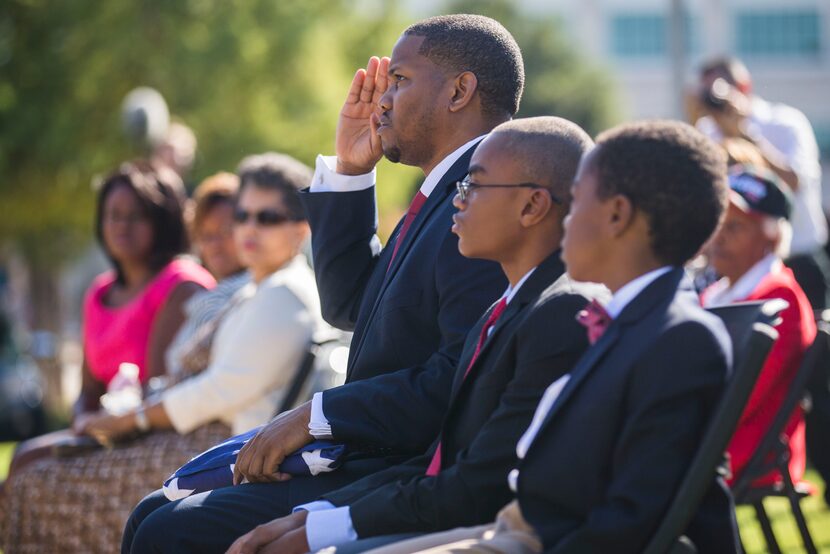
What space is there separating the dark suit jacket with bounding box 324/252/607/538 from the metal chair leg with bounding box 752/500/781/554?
1911 millimetres

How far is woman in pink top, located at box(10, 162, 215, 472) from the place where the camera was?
709cm

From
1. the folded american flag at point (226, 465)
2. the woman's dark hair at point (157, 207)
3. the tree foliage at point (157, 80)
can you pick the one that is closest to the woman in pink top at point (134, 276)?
the woman's dark hair at point (157, 207)

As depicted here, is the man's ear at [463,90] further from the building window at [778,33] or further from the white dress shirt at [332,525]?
the building window at [778,33]

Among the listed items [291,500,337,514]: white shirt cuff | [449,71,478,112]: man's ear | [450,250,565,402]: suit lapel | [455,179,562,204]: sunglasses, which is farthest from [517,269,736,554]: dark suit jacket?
[449,71,478,112]: man's ear

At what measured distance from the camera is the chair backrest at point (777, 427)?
4.81 metres

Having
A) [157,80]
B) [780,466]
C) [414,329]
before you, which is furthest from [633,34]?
[414,329]

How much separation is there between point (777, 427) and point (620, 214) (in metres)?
2.13

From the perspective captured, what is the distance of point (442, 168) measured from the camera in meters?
4.10

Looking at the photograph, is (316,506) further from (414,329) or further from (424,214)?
(424,214)

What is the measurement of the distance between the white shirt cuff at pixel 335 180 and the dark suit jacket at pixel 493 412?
48.0 inches

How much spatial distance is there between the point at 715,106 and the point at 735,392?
501 centimetres

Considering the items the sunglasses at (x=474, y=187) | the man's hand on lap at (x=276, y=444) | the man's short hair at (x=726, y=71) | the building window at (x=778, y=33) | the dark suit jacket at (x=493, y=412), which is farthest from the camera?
the building window at (x=778, y=33)

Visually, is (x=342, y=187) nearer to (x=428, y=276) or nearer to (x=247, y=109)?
(x=428, y=276)

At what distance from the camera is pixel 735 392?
9.19 ft
